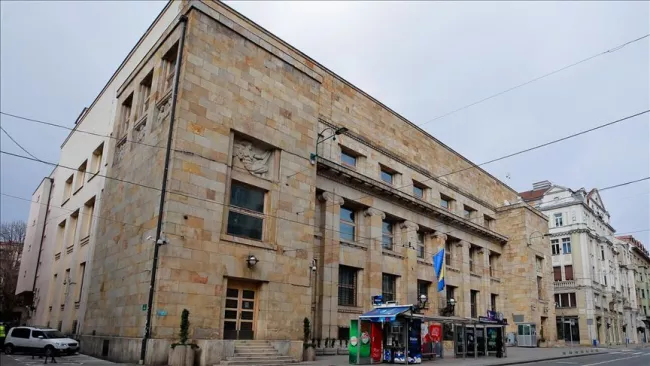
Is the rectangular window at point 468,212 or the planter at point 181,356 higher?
the rectangular window at point 468,212

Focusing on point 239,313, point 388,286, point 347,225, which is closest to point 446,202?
point 388,286

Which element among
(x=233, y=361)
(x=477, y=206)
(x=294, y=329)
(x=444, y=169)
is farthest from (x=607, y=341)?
(x=233, y=361)

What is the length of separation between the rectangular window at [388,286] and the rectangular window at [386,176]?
6647mm

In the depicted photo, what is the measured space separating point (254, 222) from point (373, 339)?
25.7 feet

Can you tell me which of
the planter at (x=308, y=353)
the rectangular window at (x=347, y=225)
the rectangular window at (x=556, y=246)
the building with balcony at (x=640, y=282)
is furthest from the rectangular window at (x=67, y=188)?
the building with balcony at (x=640, y=282)

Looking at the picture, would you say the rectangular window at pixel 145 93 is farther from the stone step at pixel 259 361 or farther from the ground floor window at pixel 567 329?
the ground floor window at pixel 567 329

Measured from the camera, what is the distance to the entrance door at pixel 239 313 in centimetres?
2181

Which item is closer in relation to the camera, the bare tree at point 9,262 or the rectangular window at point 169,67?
the rectangular window at point 169,67

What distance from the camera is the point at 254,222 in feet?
77.5

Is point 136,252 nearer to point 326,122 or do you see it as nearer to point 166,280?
point 166,280

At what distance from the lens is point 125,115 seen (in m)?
30.3

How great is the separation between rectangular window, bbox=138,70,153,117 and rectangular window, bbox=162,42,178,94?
6.62ft

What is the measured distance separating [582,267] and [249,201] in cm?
5851

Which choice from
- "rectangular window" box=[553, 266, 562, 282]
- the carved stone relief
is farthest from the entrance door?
"rectangular window" box=[553, 266, 562, 282]
